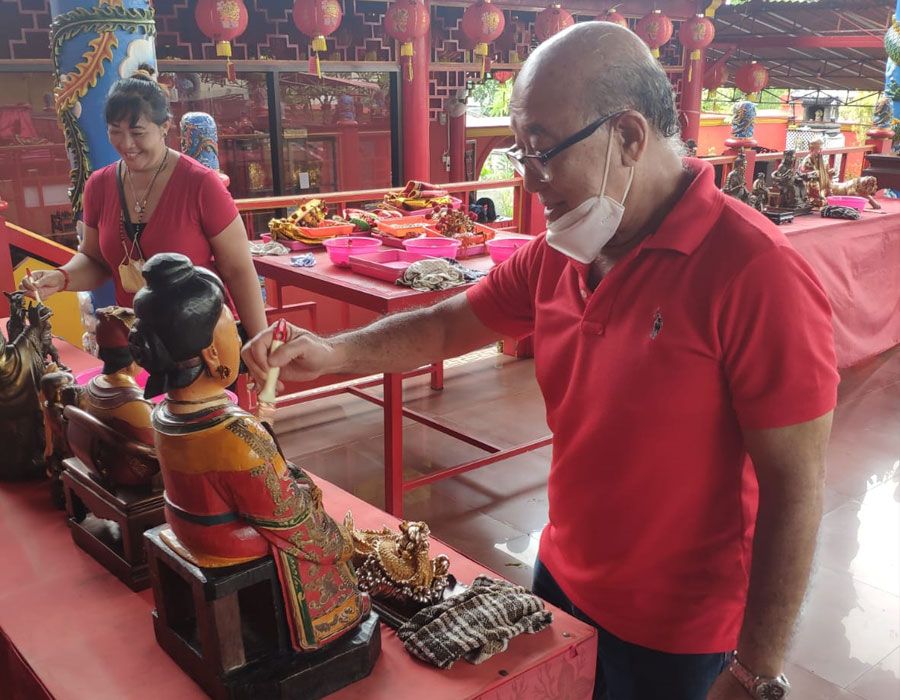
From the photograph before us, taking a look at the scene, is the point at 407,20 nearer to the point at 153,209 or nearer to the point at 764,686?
the point at 153,209

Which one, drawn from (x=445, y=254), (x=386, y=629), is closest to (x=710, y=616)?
(x=386, y=629)

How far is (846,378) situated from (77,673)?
15.8 feet

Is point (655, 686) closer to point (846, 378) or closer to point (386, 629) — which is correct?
point (386, 629)

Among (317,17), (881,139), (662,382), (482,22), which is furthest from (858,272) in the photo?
(662,382)

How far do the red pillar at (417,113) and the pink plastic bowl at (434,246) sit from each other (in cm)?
393

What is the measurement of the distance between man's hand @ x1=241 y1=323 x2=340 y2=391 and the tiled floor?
1210mm

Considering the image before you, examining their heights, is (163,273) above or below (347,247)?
above

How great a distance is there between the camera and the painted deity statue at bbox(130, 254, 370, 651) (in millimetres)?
930

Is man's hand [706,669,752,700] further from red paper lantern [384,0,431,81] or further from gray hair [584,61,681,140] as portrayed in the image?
red paper lantern [384,0,431,81]

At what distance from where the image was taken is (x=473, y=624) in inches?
43.3

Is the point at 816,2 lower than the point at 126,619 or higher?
higher

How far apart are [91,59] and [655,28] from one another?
616 cm

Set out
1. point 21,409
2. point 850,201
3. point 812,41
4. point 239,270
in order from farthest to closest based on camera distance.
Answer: point 812,41, point 850,201, point 239,270, point 21,409

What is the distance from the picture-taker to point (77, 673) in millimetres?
1027
